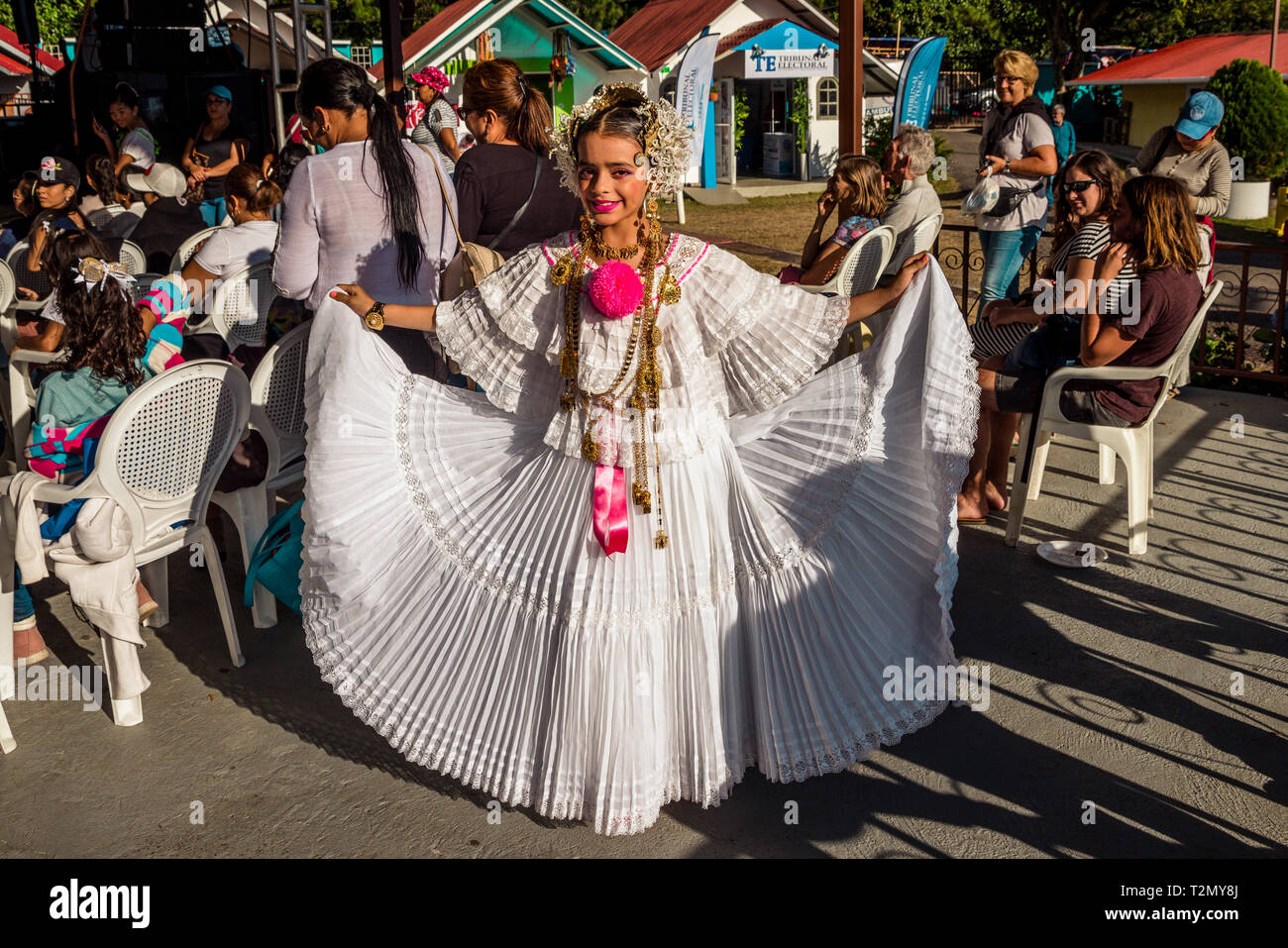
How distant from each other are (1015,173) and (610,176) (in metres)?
4.44

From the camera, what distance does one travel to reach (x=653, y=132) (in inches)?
114

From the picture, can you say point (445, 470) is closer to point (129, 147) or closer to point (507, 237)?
point (507, 237)

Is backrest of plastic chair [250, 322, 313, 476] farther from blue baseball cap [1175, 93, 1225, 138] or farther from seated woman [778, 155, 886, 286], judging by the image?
blue baseball cap [1175, 93, 1225, 138]

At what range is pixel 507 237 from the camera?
455 cm

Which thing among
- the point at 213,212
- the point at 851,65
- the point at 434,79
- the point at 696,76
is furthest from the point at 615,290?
the point at 696,76

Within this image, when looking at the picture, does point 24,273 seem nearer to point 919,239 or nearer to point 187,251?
point 187,251

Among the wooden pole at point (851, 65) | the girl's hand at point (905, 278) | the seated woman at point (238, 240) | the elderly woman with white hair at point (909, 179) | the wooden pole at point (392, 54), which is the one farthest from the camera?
the wooden pole at point (392, 54)

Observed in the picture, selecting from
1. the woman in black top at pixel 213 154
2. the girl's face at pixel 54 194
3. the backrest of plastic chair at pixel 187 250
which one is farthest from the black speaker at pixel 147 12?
the backrest of plastic chair at pixel 187 250

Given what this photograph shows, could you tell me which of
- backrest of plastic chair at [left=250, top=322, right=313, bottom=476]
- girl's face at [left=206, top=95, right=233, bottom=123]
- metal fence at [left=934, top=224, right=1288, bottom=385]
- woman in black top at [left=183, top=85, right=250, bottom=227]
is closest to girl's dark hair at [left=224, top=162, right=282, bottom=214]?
backrest of plastic chair at [left=250, top=322, right=313, bottom=476]

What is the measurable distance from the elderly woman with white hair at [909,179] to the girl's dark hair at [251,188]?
3294 millimetres

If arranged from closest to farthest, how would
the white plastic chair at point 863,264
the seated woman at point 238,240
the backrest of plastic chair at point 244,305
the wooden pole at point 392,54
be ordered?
the backrest of plastic chair at point 244,305 < the seated woman at point 238,240 < the white plastic chair at point 863,264 < the wooden pole at point 392,54

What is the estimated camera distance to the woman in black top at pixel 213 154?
813cm

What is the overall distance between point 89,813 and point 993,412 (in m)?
3.82

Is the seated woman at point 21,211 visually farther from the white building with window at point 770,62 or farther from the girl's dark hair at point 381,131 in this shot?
the white building with window at point 770,62
